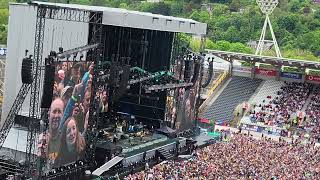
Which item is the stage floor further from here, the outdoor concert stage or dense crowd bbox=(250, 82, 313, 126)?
dense crowd bbox=(250, 82, 313, 126)

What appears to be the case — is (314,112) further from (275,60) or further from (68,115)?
(68,115)

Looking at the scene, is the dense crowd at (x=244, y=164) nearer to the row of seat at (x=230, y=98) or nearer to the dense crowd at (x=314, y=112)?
the dense crowd at (x=314, y=112)

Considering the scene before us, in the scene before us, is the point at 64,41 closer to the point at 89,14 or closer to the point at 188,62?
the point at 89,14

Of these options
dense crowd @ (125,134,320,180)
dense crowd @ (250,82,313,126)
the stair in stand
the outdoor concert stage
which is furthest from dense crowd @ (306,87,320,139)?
the stair in stand

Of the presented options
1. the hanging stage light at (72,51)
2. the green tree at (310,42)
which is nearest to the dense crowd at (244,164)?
the hanging stage light at (72,51)

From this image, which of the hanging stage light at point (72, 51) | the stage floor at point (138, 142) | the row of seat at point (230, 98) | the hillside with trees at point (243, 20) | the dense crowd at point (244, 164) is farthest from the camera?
the hillside with trees at point (243, 20)

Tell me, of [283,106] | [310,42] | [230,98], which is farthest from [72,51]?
[310,42]
